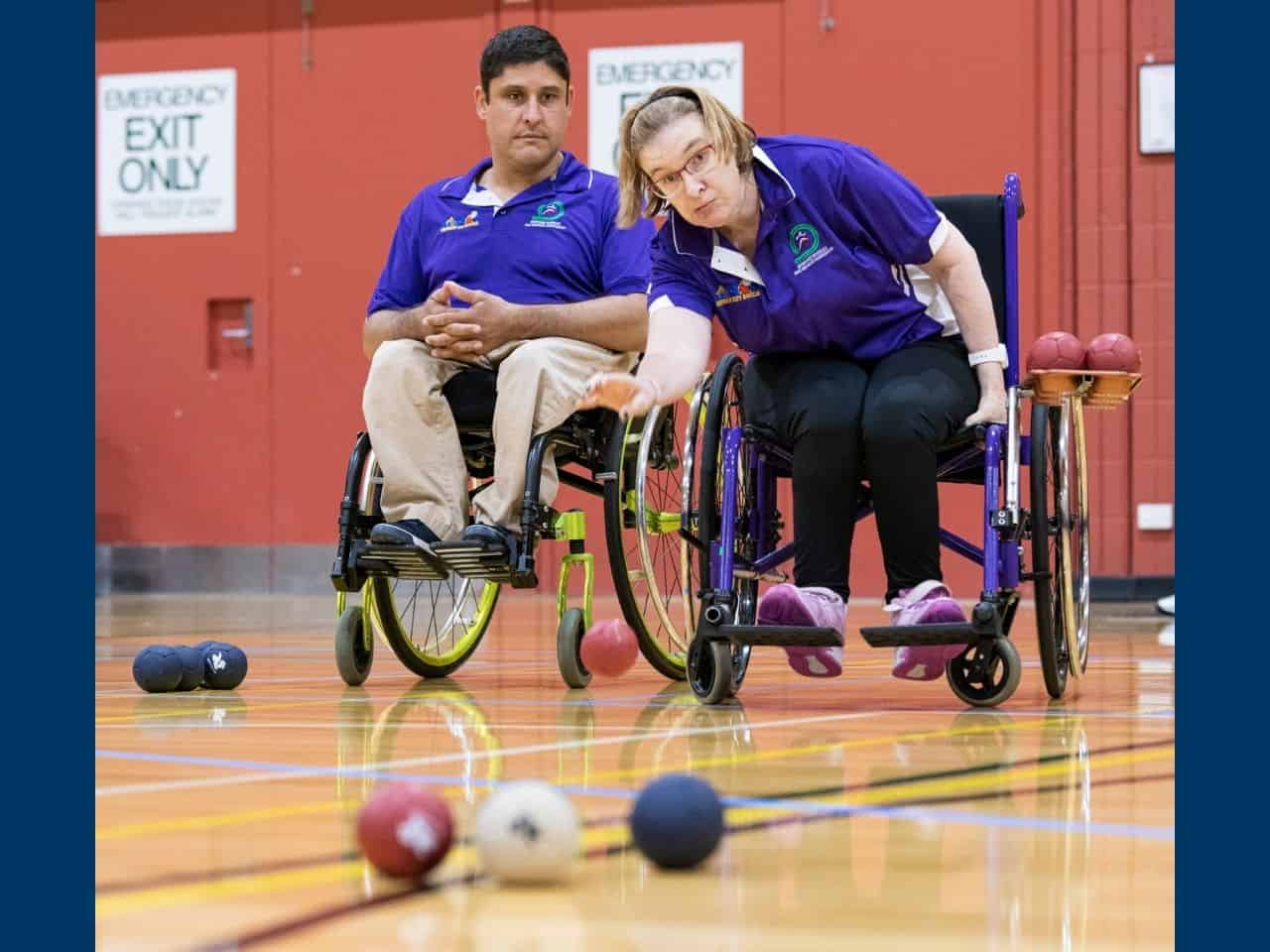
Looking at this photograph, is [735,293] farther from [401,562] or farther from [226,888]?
[226,888]

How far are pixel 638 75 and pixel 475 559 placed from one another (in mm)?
4607

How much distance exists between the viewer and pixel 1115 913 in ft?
3.74

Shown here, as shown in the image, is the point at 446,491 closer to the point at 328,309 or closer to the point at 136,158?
the point at 328,309

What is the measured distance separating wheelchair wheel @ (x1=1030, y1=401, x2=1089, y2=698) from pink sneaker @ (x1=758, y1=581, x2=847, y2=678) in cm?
29

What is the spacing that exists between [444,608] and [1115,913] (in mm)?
4005

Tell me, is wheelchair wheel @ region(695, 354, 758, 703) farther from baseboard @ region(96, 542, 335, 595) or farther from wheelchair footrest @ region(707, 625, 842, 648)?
baseboard @ region(96, 542, 335, 595)

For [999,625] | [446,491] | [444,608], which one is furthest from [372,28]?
[999,625]

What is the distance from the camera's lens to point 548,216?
10.3 ft

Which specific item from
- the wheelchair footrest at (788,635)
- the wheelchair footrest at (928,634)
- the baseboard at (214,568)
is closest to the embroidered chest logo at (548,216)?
the wheelchair footrest at (788,635)

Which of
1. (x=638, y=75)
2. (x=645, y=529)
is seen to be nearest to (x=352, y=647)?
(x=645, y=529)

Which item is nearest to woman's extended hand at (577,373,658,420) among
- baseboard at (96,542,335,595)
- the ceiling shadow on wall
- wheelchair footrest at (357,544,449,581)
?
wheelchair footrest at (357,544,449,581)

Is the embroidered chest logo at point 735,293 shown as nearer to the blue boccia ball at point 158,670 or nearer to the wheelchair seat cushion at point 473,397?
the wheelchair seat cushion at point 473,397

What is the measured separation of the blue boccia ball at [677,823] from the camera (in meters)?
1.29

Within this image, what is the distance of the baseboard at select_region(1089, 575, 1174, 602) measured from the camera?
6680 mm
